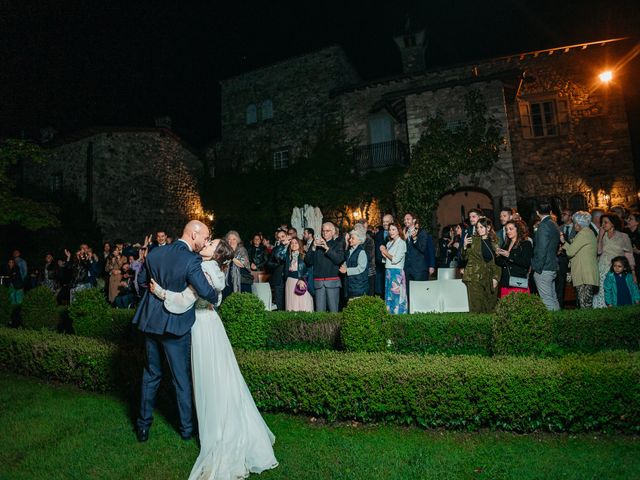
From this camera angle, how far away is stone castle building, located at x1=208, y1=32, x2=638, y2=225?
1617cm

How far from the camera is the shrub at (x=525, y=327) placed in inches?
175

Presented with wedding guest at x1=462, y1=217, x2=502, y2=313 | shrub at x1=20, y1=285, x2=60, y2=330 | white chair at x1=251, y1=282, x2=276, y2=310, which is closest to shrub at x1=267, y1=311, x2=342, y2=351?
white chair at x1=251, y1=282, x2=276, y2=310

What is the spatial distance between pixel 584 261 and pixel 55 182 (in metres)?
25.5

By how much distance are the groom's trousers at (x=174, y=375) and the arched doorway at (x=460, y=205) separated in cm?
1559

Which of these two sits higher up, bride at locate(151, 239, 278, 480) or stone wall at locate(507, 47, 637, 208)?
stone wall at locate(507, 47, 637, 208)

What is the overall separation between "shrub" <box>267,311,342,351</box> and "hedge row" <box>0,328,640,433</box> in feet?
5.79

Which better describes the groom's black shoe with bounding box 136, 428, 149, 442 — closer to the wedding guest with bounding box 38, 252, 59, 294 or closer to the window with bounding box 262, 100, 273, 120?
the wedding guest with bounding box 38, 252, 59, 294

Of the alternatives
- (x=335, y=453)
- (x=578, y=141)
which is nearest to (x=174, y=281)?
(x=335, y=453)

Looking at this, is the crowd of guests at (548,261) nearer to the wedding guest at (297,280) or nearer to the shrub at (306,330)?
the shrub at (306,330)

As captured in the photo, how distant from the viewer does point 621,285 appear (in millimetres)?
7137

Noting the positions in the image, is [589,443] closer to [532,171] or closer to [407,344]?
[407,344]

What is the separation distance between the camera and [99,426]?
423cm

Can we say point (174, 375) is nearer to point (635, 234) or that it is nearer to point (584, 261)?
point (584, 261)

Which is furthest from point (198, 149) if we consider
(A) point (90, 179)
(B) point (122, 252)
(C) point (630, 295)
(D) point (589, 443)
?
(D) point (589, 443)
